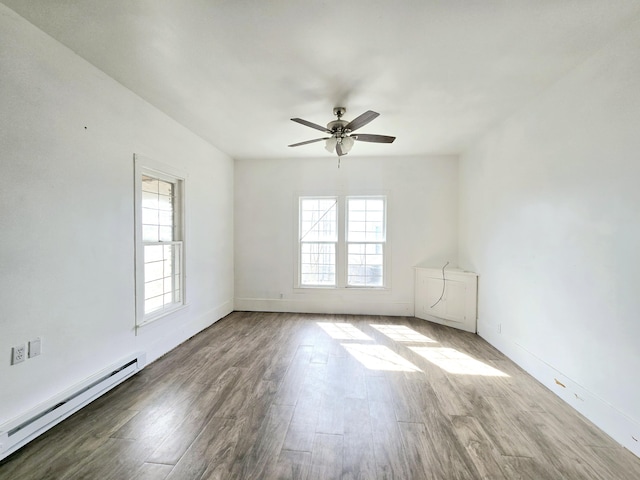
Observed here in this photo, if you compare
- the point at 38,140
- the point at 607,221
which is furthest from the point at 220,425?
the point at 607,221

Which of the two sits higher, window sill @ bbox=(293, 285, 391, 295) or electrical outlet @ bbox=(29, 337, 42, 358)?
electrical outlet @ bbox=(29, 337, 42, 358)

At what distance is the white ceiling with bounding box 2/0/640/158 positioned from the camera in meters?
1.63

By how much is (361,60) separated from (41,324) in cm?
299

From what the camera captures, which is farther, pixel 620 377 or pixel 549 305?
pixel 549 305

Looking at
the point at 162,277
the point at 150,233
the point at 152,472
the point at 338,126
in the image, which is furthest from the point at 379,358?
the point at 150,233

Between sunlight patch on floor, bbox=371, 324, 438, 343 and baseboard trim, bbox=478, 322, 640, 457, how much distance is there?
0.97 meters

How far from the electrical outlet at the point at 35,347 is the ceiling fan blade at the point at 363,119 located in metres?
2.92

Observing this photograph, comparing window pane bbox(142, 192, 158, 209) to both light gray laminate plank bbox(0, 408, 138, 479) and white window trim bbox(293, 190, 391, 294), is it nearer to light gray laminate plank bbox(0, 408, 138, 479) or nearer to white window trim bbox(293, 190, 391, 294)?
light gray laminate plank bbox(0, 408, 138, 479)

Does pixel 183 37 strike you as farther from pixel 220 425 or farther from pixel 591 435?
pixel 591 435

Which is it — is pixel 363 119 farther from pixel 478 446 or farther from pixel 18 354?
pixel 18 354

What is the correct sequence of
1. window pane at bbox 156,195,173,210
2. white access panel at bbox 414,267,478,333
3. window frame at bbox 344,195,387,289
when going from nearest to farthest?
window pane at bbox 156,195,173,210 → white access panel at bbox 414,267,478,333 → window frame at bbox 344,195,387,289

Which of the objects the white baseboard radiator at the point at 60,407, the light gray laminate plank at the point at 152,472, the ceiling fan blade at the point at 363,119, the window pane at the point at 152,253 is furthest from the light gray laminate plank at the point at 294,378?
the ceiling fan blade at the point at 363,119

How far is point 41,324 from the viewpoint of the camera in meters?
1.88

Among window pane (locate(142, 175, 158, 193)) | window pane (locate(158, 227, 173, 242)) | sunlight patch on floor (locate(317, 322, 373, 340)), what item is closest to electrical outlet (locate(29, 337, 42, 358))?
window pane (locate(158, 227, 173, 242))
